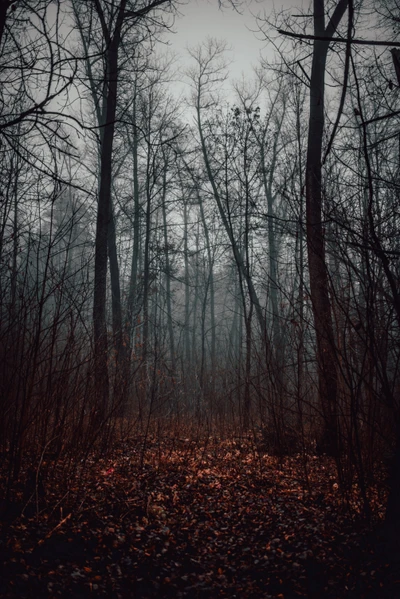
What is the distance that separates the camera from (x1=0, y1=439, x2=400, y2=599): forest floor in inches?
97.0

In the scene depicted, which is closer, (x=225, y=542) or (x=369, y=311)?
(x=369, y=311)

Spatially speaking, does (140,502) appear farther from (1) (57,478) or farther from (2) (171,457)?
(2) (171,457)

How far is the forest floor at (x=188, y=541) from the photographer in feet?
8.08

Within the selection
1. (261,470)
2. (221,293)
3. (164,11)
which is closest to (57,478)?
(261,470)

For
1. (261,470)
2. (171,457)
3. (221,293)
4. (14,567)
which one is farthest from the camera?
(221,293)

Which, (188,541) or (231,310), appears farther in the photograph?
(231,310)

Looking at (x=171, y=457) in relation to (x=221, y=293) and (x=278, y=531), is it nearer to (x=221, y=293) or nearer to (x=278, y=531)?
(x=278, y=531)

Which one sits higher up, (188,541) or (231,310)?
(231,310)

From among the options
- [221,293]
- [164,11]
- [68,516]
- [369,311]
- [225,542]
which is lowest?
[225,542]

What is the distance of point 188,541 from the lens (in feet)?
10.4

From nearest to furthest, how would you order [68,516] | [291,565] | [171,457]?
[291,565] → [68,516] → [171,457]

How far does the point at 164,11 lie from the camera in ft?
14.7

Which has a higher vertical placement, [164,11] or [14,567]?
[164,11]

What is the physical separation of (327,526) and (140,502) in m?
1.54
